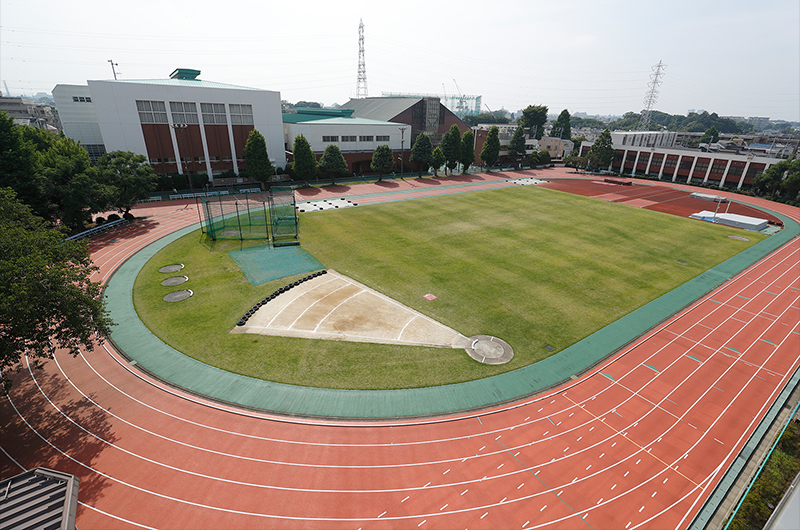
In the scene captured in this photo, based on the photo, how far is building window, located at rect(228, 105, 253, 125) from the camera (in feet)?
214

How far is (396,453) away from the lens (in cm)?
1675

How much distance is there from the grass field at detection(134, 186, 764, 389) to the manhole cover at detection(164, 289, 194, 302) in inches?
24.5

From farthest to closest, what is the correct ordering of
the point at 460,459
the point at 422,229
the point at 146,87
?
the point at 146,87, the point at 422,229, the point at 460,459

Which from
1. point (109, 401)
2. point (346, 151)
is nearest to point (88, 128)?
point (346, 151)

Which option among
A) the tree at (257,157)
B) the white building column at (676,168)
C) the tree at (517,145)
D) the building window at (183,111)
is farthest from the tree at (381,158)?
the white building column at (676,168)

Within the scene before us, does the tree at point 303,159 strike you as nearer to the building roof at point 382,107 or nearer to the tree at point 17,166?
the building roof at point 382,107

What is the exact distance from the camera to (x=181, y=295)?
29.6 m

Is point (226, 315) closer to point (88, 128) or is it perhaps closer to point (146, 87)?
point (146, 87)

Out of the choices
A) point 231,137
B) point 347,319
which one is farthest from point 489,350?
point 231,137

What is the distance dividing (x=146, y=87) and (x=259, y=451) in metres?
65.8

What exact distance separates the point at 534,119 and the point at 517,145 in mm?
49550

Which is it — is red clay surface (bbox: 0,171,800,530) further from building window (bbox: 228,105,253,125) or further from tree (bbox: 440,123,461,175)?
Answer: tree (bbox: 440,123,461,175)

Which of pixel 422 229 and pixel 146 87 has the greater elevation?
pixel 146 87

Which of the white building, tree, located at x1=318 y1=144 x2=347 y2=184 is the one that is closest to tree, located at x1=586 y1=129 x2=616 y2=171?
tree, located at x1=318 y1=144 x2=347 y2=184
